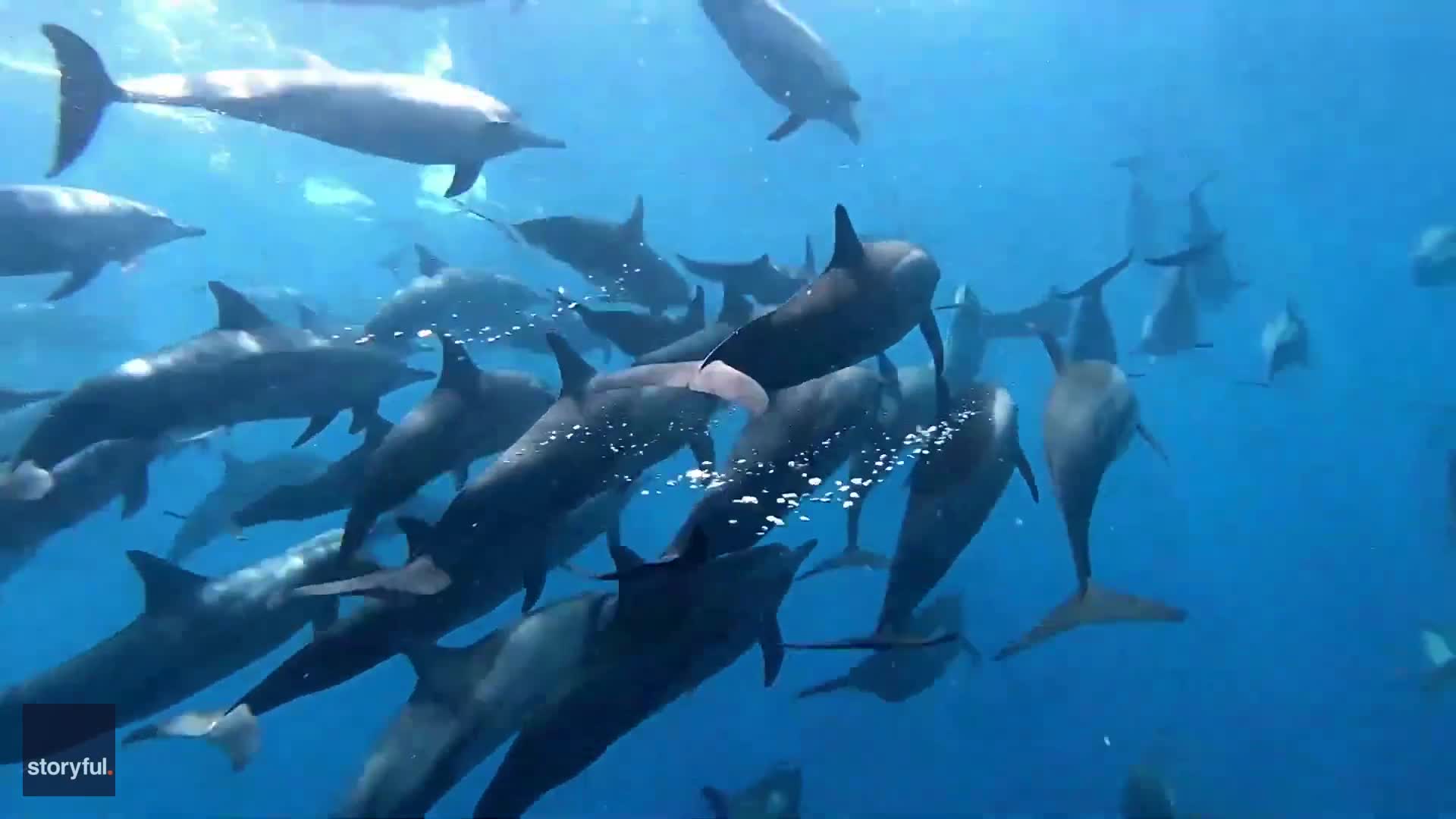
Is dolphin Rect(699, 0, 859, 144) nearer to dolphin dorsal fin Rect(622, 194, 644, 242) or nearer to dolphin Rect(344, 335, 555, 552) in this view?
dolphin dorsal fin Rect(622, 194, 644, 242)

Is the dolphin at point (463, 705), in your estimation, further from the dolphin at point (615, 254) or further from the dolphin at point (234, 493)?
the dolphin at point (234, 493)

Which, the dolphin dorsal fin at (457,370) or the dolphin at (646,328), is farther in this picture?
the dolphin at (646,328)

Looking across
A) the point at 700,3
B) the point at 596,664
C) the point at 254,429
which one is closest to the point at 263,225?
the point at 254,429

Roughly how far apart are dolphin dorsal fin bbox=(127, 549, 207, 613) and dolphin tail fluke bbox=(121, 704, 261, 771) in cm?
73

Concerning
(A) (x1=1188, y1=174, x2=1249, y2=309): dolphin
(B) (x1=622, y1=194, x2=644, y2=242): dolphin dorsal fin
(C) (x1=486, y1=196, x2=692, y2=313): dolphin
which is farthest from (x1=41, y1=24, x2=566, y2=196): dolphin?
(A) (x1=1188, y1=174, x2=1249, y2=309): dolphin

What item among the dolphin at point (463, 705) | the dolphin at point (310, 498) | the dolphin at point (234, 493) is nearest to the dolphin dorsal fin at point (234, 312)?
the dolphin at point (310, 498)

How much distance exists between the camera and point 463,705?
10.9 ft

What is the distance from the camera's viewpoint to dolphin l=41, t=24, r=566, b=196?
5754mm

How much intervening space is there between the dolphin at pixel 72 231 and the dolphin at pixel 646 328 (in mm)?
3838

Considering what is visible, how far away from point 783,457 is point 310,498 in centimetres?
288

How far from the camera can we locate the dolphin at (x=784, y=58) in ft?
21.1

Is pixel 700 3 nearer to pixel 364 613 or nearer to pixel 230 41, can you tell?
pixel 364 613

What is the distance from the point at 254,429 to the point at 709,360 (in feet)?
126

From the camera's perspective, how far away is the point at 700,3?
6.53 meters
